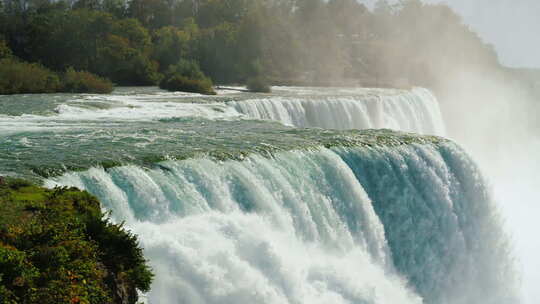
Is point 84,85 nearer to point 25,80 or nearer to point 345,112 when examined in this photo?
point 25,80

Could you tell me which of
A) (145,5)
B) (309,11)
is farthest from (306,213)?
(309,11)

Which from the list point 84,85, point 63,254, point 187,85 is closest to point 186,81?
point 187,85

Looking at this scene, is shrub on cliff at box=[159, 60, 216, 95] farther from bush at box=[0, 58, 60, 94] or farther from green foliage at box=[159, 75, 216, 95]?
bush at box=[0, 58, 60, 94]

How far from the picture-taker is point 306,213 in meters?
13.3

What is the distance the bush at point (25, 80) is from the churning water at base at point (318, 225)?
729 inches

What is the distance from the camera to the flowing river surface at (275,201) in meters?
10.6


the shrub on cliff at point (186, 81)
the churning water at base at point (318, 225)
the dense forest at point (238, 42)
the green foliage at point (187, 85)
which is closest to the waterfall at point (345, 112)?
the green foliage at point (187, 85)

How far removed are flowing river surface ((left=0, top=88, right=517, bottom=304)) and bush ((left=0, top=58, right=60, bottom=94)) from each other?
6943 mm

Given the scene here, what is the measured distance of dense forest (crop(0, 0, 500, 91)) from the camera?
4275 cm

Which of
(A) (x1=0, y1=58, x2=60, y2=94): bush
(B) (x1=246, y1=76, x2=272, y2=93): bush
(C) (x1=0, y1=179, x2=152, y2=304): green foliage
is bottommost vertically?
(B) (x1=246, y1=76, x2=272, y2=93): bush

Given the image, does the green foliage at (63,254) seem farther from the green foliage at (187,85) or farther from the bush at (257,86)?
the bush at (257,86)

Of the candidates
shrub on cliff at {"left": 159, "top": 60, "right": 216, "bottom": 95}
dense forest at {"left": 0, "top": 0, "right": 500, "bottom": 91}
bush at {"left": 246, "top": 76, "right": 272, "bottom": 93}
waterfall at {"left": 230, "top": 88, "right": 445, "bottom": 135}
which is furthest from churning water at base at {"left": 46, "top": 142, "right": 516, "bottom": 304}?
dense forest at {"left": 0, "top": 0, "right": 500, "bottom": 91}

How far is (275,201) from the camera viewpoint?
13.1 meters

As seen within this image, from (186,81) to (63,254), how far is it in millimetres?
27522
